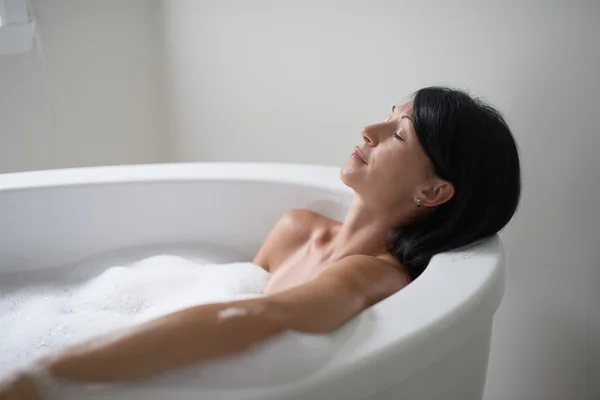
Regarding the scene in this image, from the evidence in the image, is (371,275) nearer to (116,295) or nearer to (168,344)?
(168,344)

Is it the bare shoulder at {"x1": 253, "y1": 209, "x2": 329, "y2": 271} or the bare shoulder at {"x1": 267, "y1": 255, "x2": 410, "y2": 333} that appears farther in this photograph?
the bare shoulder at {"x1": 253, "y1": 209, "x2": 329, "y2": 271}

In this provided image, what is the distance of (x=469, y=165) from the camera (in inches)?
42.5

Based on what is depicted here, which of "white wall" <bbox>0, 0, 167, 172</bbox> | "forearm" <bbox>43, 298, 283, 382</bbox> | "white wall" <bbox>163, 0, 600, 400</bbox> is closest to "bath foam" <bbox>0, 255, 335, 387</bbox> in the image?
"forearm" <bbox>43, 298, 283, 382</bbox>

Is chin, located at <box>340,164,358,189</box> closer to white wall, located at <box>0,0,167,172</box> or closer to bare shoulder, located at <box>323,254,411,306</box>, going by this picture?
bare shoulder, located at <box>323,254,411,306</box>

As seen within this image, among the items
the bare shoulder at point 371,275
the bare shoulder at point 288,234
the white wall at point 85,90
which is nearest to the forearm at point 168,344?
the bare shoulder at point 371,275

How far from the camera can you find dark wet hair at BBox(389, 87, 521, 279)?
1077mm

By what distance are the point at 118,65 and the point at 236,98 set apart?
42 cm

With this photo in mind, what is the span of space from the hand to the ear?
662mm

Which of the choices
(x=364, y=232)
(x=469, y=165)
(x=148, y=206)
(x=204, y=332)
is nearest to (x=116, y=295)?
(x=148, y=206)

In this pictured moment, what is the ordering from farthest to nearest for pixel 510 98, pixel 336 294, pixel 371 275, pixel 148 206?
1. pixel 148 206
2. pixel 510 98
3. pixel 371 275
4. pixel 336 294

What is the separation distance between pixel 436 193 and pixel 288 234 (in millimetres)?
364

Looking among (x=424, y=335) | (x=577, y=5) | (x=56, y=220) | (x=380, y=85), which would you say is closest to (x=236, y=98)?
(x=380, y=85)

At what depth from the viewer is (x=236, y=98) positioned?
6.38ft

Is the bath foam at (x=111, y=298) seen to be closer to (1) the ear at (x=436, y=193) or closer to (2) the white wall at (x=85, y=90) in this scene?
(1) the ear at (x=436, y=193)
